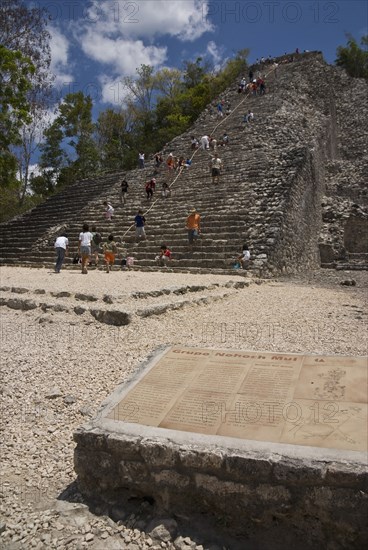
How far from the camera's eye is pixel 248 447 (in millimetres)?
2352

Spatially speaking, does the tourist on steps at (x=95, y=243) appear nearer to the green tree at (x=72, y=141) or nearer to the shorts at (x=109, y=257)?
the shorts at (x=109, y=257)

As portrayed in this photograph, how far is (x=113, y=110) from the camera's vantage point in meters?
38.0

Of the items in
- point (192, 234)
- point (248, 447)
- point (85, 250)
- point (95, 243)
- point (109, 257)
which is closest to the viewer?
point (248, 447)

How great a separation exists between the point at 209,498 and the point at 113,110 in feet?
130

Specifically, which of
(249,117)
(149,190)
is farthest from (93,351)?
(249,117)

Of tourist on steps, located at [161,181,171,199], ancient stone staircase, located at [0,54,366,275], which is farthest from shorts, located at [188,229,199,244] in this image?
tourist on steps, located at [161,181,171,199]

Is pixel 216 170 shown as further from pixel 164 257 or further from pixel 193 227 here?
pixel 164 257

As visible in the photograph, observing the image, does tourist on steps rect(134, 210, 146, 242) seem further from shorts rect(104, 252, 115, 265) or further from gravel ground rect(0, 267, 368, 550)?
gravel ground rect(0, 267, 368, 550)

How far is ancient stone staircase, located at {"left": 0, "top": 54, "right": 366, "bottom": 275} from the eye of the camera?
1232 cm

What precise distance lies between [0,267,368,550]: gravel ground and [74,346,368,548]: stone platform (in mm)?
202

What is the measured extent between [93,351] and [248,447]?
10.1 ft

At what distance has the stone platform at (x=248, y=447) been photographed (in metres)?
2.17

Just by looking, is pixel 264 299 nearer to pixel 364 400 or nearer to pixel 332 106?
pixel 364 400

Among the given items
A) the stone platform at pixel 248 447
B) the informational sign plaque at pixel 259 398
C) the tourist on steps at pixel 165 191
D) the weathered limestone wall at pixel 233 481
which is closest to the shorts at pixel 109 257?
the tourist on steps at pixel 165 191
